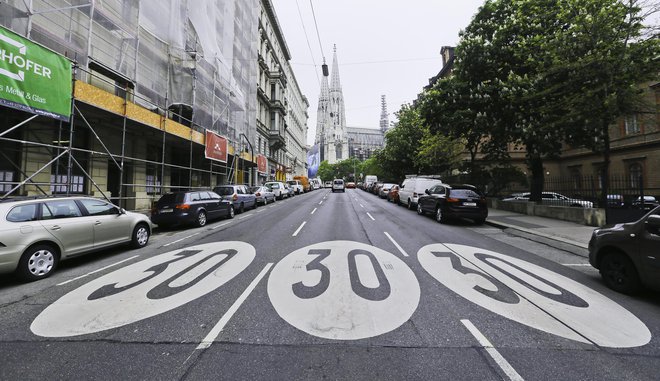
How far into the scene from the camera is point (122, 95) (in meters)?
13.3

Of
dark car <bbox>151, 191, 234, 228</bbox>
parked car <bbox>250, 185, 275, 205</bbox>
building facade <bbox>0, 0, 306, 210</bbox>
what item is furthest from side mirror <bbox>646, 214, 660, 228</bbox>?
parked car <bbox>250, 185, 275, 205</bbox>

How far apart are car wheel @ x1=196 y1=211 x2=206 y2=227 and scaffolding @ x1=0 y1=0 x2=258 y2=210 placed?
2.69 meters

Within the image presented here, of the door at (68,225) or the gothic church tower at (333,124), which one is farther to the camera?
the gothic church tower at (333,124)

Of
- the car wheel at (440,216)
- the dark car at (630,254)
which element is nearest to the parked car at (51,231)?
the dark car at (630,254)

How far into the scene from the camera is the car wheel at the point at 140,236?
7.35 metres

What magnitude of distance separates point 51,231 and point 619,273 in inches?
386

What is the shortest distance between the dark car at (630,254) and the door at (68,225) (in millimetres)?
9741

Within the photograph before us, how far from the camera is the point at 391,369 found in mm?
2459

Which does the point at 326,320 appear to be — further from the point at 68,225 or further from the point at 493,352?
the point at 68,225

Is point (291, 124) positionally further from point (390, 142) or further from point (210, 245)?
point (210, 245)

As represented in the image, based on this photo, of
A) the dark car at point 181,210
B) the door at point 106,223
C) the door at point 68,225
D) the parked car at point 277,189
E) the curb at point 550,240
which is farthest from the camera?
the parked car at point 277,189

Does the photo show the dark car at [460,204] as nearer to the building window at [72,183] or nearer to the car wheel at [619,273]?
the car wheel at [619,273]

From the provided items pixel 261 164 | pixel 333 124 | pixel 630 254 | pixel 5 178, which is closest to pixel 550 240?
pixel 630 254

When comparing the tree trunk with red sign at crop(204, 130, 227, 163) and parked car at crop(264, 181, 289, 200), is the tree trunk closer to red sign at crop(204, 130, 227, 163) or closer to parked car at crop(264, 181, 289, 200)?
red sign at crop(204, 130, 227, 163)
